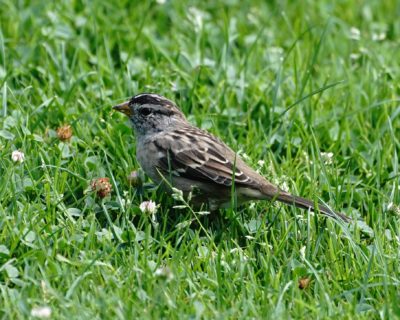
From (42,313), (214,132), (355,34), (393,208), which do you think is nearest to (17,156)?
(42,313)

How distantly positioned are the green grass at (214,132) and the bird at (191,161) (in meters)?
0.12

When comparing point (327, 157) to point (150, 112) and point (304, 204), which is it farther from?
point (150, 112)

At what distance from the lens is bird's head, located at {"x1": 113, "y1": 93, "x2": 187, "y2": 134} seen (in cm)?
585

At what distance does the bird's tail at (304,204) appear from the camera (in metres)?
5.14

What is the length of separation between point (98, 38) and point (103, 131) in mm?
1336

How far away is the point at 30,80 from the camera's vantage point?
21.3 ft

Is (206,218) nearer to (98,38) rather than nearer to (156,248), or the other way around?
(156,248)

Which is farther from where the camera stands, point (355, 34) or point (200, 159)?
point (355, 34)

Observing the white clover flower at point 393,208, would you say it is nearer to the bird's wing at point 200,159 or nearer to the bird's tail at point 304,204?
the bird's tail at point 304,204

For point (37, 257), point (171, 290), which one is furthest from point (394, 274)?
point (37, 257)

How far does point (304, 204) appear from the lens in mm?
5195

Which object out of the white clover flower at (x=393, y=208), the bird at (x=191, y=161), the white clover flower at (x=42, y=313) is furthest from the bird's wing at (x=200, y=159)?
the white clover flower at (x=42, y=313)

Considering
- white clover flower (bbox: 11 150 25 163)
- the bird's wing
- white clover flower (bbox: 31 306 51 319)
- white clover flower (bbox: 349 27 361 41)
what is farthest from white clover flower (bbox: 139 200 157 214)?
white clover flower (bbox: 349 27 361 41)

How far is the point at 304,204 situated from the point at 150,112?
1.24 metres
